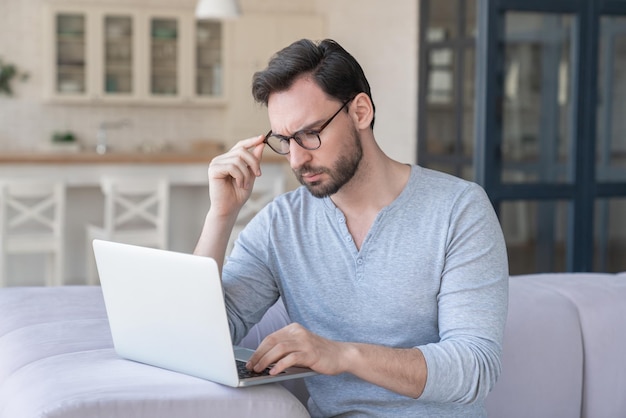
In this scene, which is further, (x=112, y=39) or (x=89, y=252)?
(x=112, y=39)

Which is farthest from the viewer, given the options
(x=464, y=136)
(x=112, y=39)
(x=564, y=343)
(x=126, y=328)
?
(x=112, y=39)

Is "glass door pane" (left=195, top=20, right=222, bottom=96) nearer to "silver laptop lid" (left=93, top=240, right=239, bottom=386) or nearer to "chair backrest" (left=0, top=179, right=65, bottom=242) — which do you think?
"chair backrest" (left=0, top=179, right=65, bottom=242)

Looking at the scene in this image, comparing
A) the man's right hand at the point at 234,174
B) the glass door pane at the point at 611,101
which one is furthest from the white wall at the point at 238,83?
the man's right hand at the point at 234,174

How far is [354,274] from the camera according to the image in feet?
5.97

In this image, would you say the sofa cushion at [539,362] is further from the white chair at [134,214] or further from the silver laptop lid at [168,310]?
the white chair at [134,214]

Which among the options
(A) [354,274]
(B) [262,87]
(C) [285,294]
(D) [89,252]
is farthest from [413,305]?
(D) [89,252]

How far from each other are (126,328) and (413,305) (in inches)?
21.8

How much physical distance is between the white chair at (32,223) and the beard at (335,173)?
12.8 feet

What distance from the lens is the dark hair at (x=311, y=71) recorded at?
1787 mm

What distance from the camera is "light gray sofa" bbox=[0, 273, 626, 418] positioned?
1579 mm

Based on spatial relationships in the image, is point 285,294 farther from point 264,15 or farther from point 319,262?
point 264,15

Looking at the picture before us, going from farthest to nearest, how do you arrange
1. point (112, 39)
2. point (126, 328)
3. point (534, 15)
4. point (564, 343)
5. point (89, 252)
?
point (112, 39), point (89, 252), point (534, 15), point (564, 343), point (126, 328)

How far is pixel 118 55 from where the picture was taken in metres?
8.08

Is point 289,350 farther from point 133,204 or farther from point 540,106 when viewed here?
point 133,204
